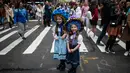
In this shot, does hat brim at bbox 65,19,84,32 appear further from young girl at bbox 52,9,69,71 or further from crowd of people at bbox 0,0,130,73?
young girl at bbox 52,9,69,71

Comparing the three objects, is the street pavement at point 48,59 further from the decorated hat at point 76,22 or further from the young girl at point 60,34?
the decorated hat at point 76,22

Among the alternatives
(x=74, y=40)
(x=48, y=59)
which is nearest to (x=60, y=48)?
(x=74, y=40)

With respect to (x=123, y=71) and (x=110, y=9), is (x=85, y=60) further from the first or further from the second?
(x=110, y=9)

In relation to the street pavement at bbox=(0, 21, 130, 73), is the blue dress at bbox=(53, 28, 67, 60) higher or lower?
higher

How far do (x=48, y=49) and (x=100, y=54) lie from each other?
7.05 ft

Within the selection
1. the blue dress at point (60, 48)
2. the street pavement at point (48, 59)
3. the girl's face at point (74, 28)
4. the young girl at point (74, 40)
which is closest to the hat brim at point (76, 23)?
the young girl at point (74, 40)

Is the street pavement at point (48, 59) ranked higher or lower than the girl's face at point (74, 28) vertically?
lower

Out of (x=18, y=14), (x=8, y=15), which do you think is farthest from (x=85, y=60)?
(x=8, y=15)

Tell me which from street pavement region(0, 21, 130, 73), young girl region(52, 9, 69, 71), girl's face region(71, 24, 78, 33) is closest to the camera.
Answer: girl's face region(71, 24, 78, 33)

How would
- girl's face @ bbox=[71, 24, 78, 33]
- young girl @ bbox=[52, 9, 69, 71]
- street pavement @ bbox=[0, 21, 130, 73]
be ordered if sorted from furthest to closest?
street pavement @ bbox=[0, 21, 130, 73] → young girl @ bbox=[52, 9, 69, 71] → girl's face @ bbox=[71, 24, 78, 33]

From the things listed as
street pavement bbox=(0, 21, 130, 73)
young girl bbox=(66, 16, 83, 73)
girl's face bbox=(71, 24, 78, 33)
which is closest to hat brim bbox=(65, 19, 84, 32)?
young girl bbox=(66, 16, 83, 73)

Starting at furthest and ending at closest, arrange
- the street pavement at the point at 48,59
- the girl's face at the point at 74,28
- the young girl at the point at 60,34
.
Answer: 1. the street pavement at the point at 48,59
2. the young girl at the point at 60,34
3. the girl's face at the point at 74,28

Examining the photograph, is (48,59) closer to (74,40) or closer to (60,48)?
(60,48)

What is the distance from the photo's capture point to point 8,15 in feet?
57.4
